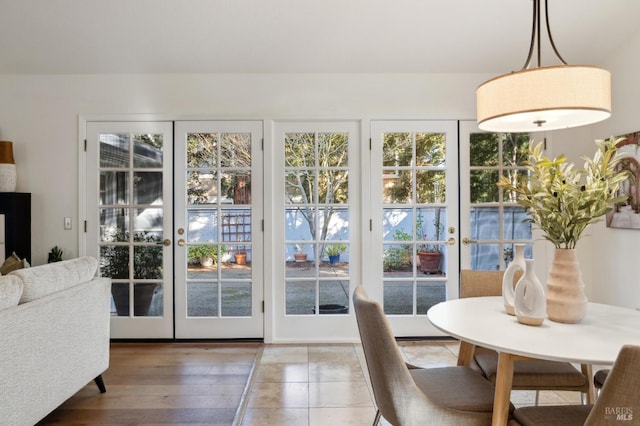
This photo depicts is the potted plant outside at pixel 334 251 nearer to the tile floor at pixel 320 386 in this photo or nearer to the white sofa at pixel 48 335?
the tile floor at pixel 320 386

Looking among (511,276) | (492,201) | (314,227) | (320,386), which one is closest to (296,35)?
(314,227)

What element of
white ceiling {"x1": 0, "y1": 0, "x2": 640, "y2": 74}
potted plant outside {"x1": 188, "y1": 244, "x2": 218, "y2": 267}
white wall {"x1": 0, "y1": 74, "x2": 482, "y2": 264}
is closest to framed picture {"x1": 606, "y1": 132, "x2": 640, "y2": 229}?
white ceiling {"x1": 0, "y1": 0, "x2": 640, "y2": 74}

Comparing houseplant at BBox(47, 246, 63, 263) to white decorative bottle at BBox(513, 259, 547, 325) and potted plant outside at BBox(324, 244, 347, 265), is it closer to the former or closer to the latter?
potted plant outside at BBox(324, 244, 347, 265)

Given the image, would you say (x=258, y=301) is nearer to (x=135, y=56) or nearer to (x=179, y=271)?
(x=179, y=271)

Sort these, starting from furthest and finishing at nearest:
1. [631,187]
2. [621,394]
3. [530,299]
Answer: [631,187]
[530,299]
[621,394]

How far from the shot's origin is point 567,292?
1.49 metres

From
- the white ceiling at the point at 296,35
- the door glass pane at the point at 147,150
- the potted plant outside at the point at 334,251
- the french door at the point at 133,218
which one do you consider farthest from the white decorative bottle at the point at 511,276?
the door glass pane at the point at 147,150

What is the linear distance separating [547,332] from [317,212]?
7.19ft

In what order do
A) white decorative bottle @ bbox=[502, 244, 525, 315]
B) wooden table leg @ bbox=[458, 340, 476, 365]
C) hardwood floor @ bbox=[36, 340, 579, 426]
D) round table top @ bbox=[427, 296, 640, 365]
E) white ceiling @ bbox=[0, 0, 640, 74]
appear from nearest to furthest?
round table top @ bbox=[427, 296, 640, 365] < white decorative bottle @ bbox=[502, 244, 525, 315] < wooden table leg @ bbox=[458, 340, 476, 365] < hardwood floor @ bbox=[36, 340, 579, 426] < white ceiling @ bbox=[0, 0, 640, 74]

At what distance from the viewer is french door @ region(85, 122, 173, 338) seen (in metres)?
3.34

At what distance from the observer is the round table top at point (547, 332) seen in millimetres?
1197

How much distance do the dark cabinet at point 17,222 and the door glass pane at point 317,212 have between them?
2.20m

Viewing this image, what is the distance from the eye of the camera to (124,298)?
3.37m

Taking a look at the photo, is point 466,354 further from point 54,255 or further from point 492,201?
point 54,255
